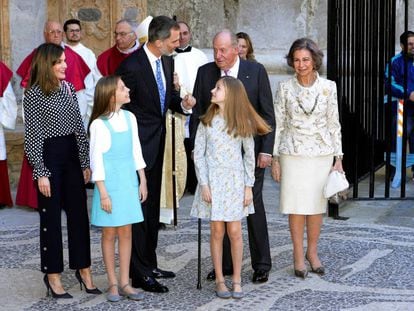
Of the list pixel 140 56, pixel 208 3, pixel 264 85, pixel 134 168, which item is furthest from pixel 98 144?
pixel 208 3

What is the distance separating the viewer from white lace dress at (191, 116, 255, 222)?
19.8ft

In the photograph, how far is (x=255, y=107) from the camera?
644cm

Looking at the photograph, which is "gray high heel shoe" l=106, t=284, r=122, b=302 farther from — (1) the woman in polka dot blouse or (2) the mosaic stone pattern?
(1) the woman in polka dot blouse

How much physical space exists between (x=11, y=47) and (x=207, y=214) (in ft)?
16.9

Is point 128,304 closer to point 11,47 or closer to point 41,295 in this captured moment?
point 41,295

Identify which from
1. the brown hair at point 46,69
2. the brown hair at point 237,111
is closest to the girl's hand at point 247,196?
the brown hair at point 237,111

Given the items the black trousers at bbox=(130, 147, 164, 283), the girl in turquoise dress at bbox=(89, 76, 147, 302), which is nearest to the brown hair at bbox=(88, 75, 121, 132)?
the girl in turquoise dress at bbox=(89, 76, 147, 302)

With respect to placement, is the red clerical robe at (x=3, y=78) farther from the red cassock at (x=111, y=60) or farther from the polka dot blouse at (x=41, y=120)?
the polka dot blouse at (x=41, y=120)

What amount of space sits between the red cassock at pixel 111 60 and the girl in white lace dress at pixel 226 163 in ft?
10.7

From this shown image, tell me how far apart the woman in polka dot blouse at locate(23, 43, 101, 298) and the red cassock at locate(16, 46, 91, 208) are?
312cm

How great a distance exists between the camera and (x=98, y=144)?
5.91m

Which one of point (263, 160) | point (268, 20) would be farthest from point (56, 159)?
point (268, 20)

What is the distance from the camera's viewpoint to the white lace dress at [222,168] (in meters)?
6.03

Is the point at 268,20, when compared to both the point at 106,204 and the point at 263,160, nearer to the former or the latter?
the point at 263,160
